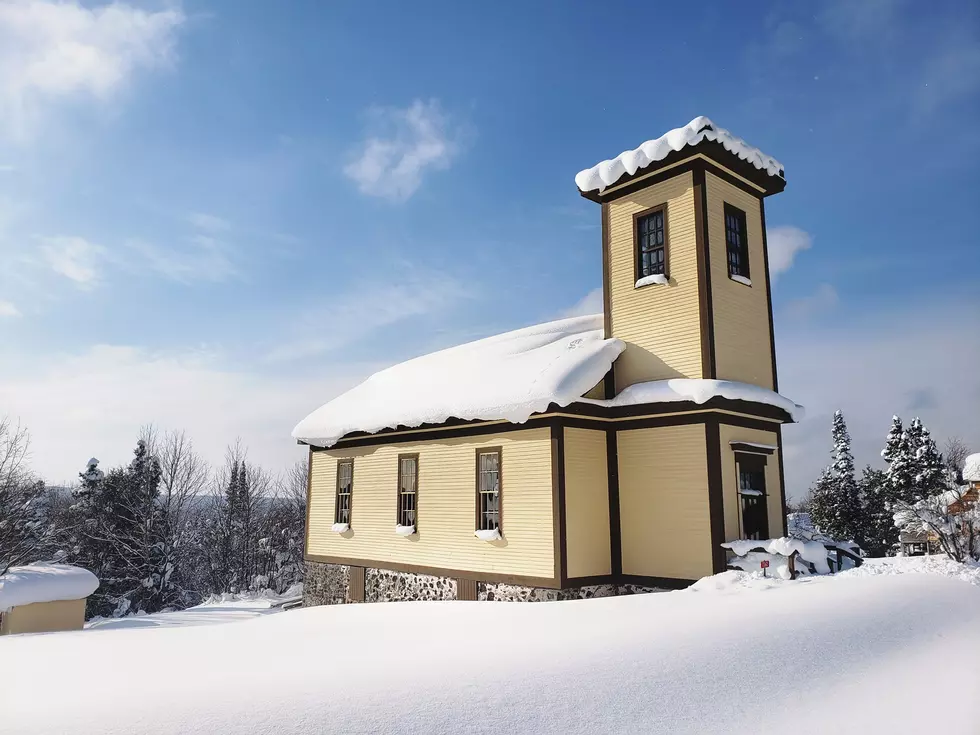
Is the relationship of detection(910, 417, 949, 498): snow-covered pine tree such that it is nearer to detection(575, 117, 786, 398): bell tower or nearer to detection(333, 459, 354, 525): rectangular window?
detection(575, 117, 786, 398): bell tower

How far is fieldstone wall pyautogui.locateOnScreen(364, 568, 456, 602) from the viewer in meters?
14.9

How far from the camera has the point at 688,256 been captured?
45.4 ft

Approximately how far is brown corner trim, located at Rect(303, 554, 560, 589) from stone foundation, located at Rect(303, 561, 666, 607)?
0.09 metres

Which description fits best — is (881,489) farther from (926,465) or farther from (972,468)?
(972,468)

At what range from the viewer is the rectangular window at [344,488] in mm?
18469

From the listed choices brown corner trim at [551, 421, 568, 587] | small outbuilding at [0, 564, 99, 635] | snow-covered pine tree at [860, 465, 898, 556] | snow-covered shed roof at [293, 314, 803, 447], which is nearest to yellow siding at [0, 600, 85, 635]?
small outbuilding at [0, 564, 99, 635]

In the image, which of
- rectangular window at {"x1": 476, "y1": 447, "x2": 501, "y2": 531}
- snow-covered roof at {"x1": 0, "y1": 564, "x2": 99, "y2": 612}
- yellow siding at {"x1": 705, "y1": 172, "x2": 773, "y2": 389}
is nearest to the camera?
yellow siding at {"x1": 705, "y1": 172, "x2": 773, "y2": 389}

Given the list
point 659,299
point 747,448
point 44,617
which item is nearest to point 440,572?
point 747,448

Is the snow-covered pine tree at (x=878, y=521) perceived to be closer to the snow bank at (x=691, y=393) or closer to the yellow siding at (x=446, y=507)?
the snow bank at (x=691, y=393)

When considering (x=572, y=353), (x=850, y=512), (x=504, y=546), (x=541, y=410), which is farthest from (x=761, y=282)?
(x=850, y=512)

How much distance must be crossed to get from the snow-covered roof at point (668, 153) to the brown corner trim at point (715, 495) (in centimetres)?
542

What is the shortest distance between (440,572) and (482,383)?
13.6ft

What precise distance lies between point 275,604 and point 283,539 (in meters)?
12.6

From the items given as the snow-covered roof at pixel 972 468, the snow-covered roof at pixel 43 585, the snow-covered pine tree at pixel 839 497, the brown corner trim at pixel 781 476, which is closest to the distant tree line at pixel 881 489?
the snow-covered pine tree at pixel 839 497
